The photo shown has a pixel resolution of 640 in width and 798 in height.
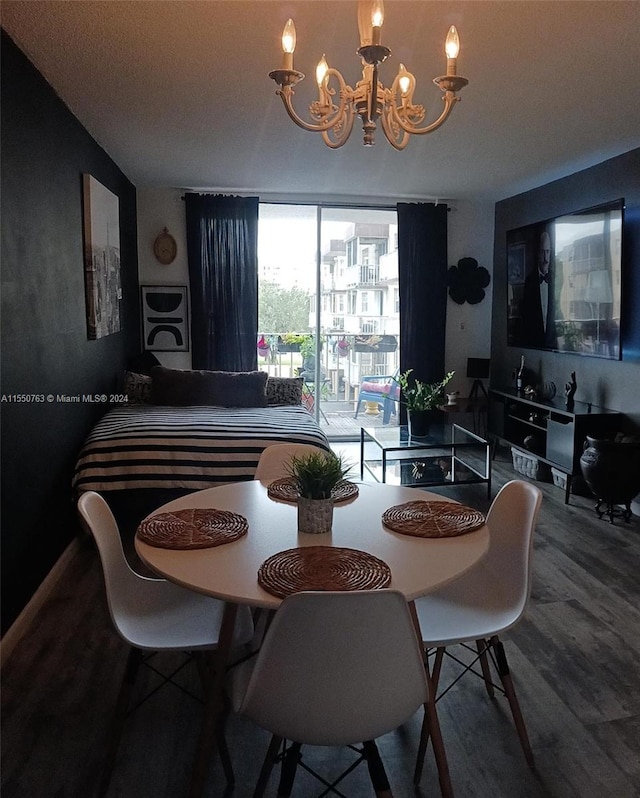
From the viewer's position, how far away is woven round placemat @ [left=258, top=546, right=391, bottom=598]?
4.80 feet

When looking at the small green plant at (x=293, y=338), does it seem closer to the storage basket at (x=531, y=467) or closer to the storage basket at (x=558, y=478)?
the storage basket at (x=531, y=467)

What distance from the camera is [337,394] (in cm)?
658

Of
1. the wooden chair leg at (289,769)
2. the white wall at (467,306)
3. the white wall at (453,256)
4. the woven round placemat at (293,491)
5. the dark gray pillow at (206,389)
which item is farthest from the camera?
the white wall at (467,306)

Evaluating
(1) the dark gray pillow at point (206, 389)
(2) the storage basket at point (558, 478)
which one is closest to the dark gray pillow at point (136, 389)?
(1) the dark gray pillow at point (206, 389)

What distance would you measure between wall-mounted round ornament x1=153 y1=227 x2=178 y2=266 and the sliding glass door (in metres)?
0.84

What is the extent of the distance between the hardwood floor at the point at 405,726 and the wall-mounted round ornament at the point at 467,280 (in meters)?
3.92

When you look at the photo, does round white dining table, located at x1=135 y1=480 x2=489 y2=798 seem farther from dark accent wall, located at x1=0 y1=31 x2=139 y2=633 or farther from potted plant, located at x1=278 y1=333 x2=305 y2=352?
potted plant, located at x1=278 y1=333 x2=305 y2=352

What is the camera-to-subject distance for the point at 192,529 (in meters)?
1.81

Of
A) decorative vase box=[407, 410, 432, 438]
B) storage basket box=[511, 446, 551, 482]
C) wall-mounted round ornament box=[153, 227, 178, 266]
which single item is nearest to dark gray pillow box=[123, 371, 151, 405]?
wall-mounted round ornament box=[153, 227, 178, 266]

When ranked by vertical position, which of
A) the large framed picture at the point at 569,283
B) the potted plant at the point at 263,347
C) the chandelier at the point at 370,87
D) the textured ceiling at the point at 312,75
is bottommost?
the potted plant at the point at 263,347

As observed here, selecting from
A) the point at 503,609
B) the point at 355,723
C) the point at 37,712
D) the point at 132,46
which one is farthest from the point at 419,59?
the point at 37,712

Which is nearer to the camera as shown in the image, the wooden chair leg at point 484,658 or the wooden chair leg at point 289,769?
the wooden chair leg at point 289,769

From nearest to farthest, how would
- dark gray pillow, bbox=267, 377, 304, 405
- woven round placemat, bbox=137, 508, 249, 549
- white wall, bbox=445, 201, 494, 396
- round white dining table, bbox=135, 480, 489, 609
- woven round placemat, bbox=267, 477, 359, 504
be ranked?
1. round white dining table, bbox=135, 480, 489, 609
2. woven round placemat, bbox=137, 508, 249, 549
3. woven round placemat, bbox=267, 477, 359, 504
4. dark gray pillow, bbox=267, 377, 304, 405
5. white wall, bbox=445, 201, 494, 396

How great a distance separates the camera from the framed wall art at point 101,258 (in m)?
3.72
